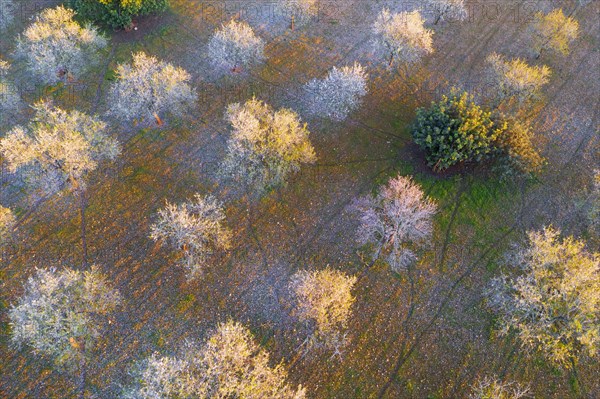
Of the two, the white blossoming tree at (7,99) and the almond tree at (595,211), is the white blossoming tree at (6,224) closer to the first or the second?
the white blossoming tree at (7,99)

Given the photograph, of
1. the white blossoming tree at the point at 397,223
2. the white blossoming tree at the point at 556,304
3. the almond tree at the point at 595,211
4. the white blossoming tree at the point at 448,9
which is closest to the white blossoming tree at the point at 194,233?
the white blossoming tree at the point at 397,223

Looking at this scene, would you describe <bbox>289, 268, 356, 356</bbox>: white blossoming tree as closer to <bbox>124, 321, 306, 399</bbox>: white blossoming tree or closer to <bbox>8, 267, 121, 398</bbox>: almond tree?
<bbox>124, 321, 306, 399</bbox>: white blossoming tree

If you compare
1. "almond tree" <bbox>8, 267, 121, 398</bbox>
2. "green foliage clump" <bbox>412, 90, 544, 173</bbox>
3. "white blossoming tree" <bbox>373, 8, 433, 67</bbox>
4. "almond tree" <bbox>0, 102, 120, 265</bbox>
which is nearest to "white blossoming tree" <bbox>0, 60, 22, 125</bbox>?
"almond tree" <bbox>0, 102, 120, 265</bbox>

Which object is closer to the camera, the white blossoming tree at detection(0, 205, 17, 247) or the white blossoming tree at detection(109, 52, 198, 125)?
the white blossoming tree at detection(0, 205, 17, 247)

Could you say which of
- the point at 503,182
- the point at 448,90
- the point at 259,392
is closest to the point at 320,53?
the point at 448,90

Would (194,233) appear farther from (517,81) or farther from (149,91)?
(517,81)

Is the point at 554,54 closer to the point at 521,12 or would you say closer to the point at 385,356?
the point at 521,12
